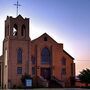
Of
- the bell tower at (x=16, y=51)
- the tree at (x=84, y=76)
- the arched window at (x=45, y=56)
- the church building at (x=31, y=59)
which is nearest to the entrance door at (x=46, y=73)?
the church building at (x=31, y=59)

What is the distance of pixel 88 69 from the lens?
6369 cm

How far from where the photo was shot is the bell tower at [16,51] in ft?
202

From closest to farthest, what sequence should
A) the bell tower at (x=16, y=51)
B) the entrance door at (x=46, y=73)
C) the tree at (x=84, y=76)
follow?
the bell tower at (x=16, y=51), the tree at (x=84, y=76), the entrance door at (x=46, y=73)

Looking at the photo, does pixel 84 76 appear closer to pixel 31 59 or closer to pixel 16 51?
pixel 31 59

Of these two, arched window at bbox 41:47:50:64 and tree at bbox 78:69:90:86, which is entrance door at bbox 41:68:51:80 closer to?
arched window at bbox 41:47:50:64

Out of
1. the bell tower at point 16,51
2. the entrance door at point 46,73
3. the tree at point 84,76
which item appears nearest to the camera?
the bell tower at point 16,51

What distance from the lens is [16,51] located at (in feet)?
205

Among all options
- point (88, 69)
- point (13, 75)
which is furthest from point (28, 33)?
point (88, 69)

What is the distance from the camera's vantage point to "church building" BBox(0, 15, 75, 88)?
62.1 metres

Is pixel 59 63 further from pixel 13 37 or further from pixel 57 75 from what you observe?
pixel 13 37

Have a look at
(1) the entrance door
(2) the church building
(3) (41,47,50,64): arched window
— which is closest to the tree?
(2) the church building

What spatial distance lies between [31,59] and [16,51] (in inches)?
133

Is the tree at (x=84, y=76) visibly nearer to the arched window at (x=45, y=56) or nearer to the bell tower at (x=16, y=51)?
the arched window at (x=45, y=56)

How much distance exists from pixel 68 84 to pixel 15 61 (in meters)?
10.8
